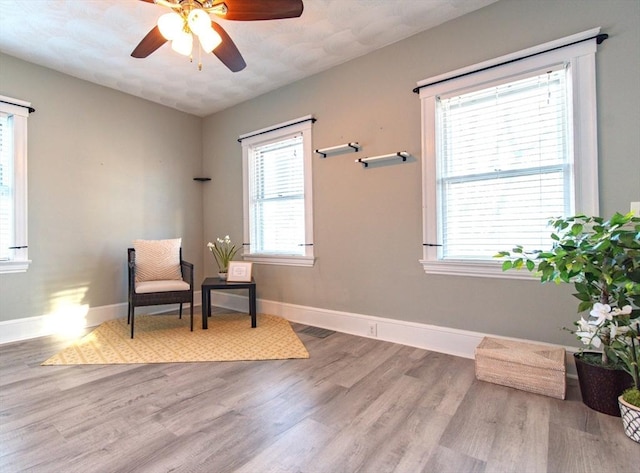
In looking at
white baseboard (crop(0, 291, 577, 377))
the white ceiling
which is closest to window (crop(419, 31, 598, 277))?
white baseboard (crop(0, 291, 577, 377))

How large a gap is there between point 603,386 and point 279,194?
3.17 m

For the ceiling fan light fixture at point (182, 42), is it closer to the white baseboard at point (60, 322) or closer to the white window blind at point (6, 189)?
the white window blind at point (6, 189)

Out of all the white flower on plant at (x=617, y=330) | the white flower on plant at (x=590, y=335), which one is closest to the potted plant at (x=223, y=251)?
the white flower on plant at (x=590, y=335)

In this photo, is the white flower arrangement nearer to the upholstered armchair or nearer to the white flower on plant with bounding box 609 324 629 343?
the upholstered armchair

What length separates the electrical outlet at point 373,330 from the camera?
9.84 ft

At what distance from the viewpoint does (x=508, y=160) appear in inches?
93.7

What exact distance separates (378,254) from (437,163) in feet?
3.08

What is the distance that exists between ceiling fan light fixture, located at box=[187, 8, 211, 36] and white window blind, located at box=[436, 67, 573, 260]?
1809 mm

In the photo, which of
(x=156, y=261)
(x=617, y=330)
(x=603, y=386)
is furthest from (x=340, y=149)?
(x=603, y=386)

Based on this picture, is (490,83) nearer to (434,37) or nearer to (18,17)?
(434,37)

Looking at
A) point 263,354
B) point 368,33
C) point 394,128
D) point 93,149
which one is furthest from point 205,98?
point 263,354

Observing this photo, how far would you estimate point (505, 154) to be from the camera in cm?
239

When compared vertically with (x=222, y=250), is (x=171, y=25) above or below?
above

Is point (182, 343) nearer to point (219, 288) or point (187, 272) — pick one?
point (219, 288)
